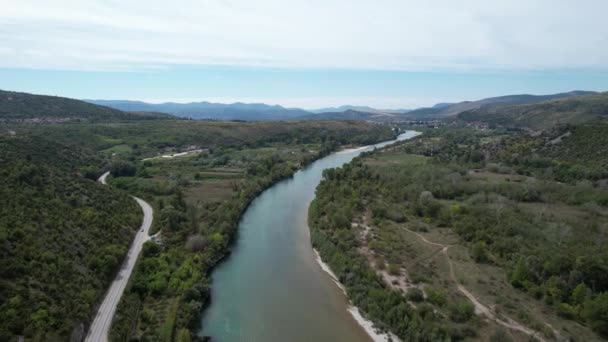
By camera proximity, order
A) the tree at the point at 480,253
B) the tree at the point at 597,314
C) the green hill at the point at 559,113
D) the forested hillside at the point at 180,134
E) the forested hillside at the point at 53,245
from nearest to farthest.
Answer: the forested hillside at the point at 53,245
the tree at the point at 597,314
the tree at the point at 480,253
the forested hillside at the point at 180,134
the green hill at the point at 559,113

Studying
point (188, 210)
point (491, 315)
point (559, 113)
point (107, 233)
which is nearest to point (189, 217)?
point (188, 210)

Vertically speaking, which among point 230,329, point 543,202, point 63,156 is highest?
point 63,156

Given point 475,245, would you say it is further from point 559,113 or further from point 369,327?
point 559,113

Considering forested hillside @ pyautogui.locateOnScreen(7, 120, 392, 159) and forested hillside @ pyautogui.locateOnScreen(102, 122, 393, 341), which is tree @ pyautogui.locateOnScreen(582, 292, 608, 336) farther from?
forested hillside @ pyautogui.locateOnScreen(7, 120, 392, 159)

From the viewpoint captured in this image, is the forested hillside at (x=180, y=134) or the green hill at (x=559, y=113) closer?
the forested hillside at (x=180, y=134)

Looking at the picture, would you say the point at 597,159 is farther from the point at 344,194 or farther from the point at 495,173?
the point at 344,194

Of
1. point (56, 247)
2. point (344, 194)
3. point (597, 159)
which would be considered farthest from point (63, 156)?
→ point (597, 159)

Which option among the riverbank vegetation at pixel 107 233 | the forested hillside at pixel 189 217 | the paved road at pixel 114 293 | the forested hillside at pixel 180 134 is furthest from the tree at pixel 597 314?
the forested hillside at pixel 180 134

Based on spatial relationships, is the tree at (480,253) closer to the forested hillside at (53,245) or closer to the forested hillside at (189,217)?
the forested hillside at (189,217)
